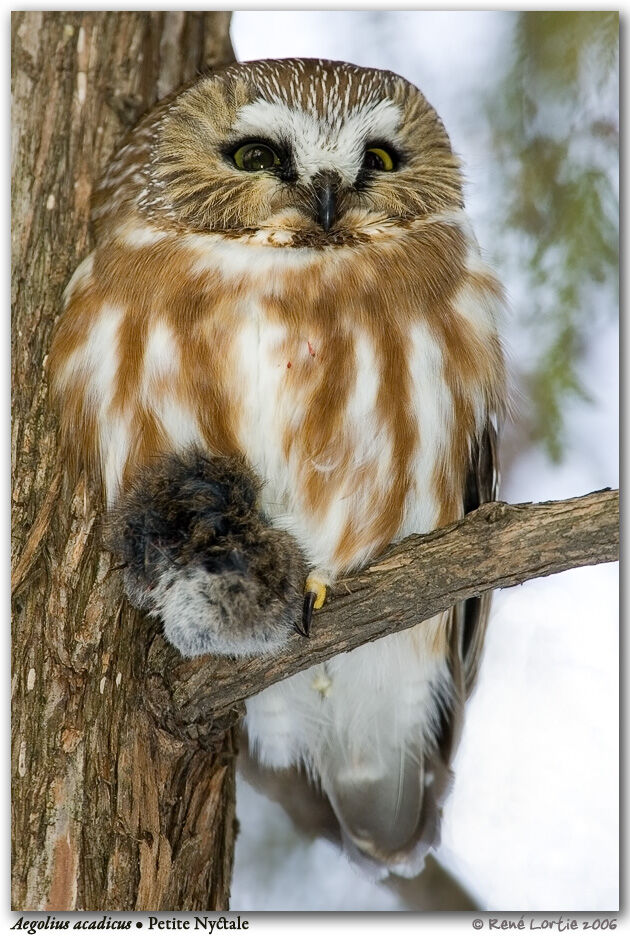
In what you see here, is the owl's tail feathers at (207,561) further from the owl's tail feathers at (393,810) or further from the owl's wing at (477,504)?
the owl's tail feathers at (393,810)

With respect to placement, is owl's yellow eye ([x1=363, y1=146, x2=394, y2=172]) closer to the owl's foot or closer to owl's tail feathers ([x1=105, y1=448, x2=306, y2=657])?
owl's tail feathers ([x1=105, y1=448, x2=306, y2=657])

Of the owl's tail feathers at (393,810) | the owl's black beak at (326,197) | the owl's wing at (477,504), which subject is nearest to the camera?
the owl's black beak at (326,197)

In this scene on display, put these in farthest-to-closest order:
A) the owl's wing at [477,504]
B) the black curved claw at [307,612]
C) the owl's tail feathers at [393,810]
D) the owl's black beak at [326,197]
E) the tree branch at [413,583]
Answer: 1. the owl's tail feathers at [393,810]
2. the owl's wing at [477,504]
3. the owl's black beak at [326,197]
4. the black curved claw at [307,612]
5. the tree branch at [413,583]

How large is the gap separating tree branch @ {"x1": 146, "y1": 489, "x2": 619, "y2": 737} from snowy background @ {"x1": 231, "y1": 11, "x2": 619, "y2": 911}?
40 centimetres

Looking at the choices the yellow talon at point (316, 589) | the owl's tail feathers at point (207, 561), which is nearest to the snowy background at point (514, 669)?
the yellow talon at point (316, 589)

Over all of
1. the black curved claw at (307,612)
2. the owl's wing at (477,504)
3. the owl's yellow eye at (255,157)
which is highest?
the owl's yellow eye at (255,157)

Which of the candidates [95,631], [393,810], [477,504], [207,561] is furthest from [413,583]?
[393,810]

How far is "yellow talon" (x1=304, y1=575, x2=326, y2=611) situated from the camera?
1.83 metres

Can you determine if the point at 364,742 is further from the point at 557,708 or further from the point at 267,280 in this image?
the point at 267,280

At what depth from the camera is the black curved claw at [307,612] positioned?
1790 millimetres

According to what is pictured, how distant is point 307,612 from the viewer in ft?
5.91

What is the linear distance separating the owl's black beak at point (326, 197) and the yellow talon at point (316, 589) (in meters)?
0.68

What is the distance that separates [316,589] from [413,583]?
0.66 feet

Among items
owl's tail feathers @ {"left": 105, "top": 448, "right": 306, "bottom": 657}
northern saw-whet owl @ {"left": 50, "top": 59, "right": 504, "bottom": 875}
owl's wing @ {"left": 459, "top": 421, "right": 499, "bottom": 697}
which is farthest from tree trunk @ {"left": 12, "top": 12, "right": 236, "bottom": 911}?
owl's wing @ {"left": 459, "top": 421, "right": 499, "bottom": 697}
